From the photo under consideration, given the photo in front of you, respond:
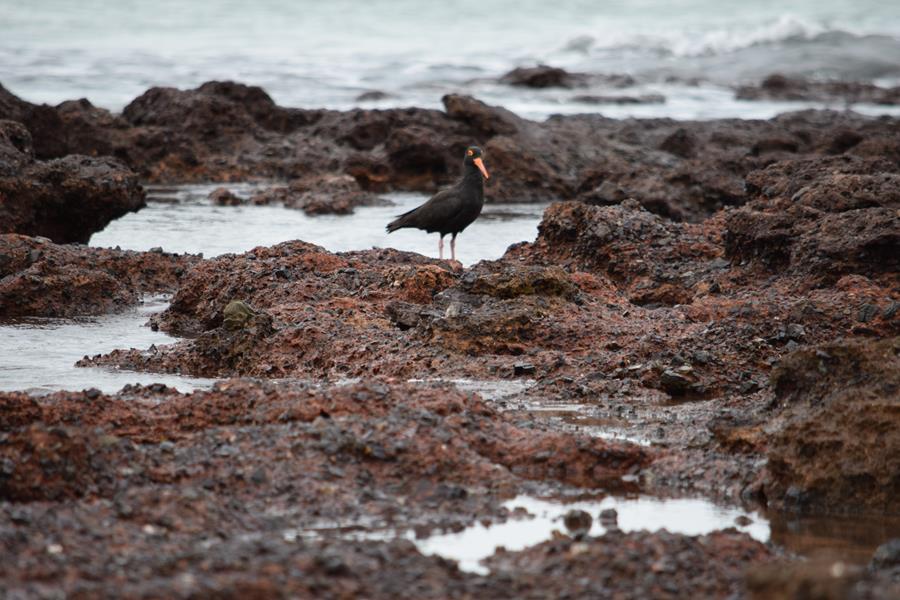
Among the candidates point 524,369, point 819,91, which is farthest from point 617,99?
point 524,369

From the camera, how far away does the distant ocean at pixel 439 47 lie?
96.7 feet

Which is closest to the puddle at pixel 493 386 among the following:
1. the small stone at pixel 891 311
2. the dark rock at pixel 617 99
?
the small stone at pixel 891 311

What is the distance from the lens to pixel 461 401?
5828 millimetres

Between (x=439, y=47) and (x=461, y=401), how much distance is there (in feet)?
131

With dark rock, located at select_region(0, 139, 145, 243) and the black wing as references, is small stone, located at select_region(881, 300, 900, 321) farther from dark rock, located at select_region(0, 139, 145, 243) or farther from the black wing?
dark rock, located at select_region(0, 139, 145, 243)

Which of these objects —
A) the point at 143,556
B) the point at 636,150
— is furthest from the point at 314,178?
the point at 143,556

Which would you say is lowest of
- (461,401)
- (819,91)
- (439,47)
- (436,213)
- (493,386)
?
(493,386)

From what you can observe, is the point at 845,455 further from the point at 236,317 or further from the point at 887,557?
the point at 236,317

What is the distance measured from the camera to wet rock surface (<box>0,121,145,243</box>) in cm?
1135

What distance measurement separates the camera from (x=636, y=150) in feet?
64.2

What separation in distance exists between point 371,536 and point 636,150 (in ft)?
51.1

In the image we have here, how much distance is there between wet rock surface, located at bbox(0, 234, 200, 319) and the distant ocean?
15.4 metres

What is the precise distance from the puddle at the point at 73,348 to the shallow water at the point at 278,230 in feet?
9.42

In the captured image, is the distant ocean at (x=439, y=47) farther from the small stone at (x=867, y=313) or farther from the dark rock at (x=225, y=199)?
the small stone at (x=867, y=313)
